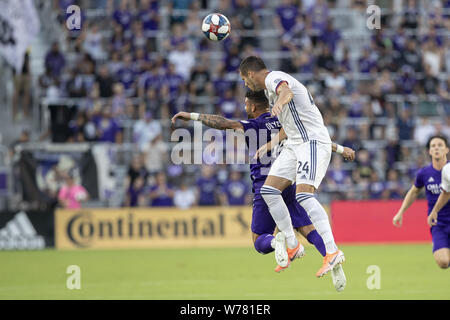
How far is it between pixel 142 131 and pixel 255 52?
4.64 meters

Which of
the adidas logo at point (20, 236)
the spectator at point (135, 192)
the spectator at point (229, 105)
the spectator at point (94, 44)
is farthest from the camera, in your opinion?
the spectator at point (94, 44)

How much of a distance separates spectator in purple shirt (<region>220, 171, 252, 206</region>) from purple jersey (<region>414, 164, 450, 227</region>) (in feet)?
34.3

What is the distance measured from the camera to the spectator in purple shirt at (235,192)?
22.6 meters

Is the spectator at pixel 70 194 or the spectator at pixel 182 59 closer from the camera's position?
the spectator at pixel 70 194

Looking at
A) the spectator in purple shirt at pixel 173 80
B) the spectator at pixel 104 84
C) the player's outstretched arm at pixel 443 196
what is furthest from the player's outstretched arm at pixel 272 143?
the spectator at pixel 104 84

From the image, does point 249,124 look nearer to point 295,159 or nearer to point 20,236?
point 295,159

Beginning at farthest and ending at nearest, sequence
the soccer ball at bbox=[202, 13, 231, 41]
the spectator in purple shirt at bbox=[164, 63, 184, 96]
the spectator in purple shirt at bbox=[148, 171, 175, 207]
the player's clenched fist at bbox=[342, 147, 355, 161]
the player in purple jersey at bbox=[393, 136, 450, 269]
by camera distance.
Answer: the spectator in purple shirt at bbox=[164, 63, 184, 96]
the spectator in purple shirt at bbox=[148, 171, 175, 207]
the player in purple jersey at bbox=[393, 136, 450, 269]
the soccer ball at bbox=[202, 13, 231, 41]
the player's clenched fist at bbox=[342, 147, 355, 161]

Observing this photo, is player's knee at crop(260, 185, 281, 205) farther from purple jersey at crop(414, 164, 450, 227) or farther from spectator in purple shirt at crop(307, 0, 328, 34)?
spectator in purple shirt at crop(307, 0, 328, 34)

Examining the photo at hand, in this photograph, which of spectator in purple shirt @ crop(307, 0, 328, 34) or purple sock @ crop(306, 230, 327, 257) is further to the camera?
spectator in purple shirt @ crop(307, 0, 328, 34)

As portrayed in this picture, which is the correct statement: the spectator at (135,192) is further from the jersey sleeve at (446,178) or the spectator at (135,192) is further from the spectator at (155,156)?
the jersey sleeve at (446,178)

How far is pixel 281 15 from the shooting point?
2675 cm

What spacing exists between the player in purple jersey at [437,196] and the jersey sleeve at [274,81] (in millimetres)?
2975

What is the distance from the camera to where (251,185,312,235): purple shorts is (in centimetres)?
1147

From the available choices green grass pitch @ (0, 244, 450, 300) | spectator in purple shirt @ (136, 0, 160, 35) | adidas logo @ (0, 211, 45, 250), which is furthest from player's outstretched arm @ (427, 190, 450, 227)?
spectator in purple shirt @ (136, 0, 160, 35)
